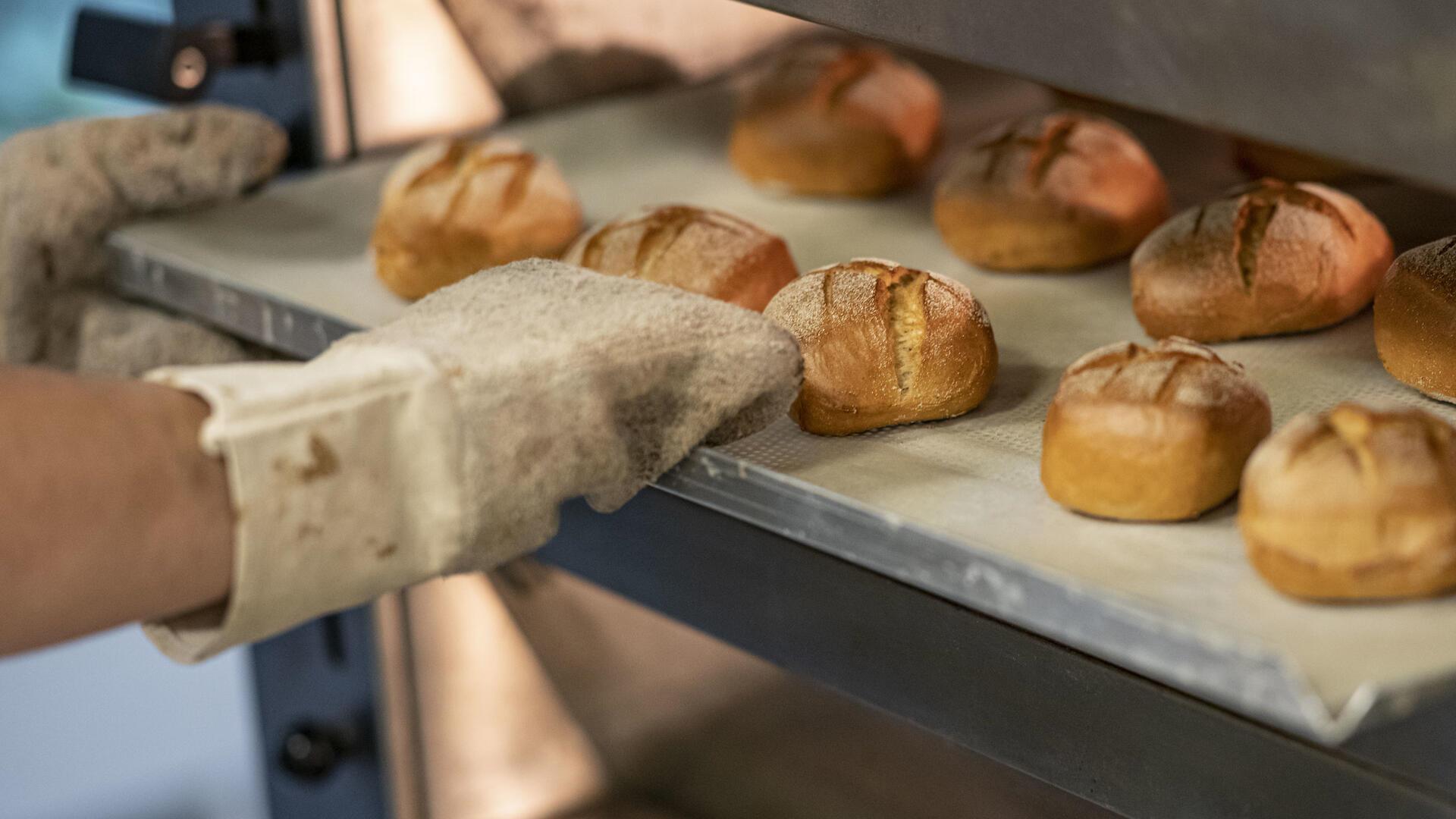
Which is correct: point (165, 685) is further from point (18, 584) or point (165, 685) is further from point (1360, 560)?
point (1360, 560)

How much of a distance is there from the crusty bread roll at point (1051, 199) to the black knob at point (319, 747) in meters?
0.99

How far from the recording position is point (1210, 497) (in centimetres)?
94

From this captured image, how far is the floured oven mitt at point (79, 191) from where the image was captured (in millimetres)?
1526

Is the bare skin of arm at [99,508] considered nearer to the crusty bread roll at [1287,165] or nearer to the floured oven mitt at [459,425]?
Answer: the floured oven mitt at [459,425]

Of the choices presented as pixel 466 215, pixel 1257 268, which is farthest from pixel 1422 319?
pixel 466 215

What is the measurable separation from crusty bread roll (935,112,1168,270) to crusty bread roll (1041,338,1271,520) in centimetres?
42

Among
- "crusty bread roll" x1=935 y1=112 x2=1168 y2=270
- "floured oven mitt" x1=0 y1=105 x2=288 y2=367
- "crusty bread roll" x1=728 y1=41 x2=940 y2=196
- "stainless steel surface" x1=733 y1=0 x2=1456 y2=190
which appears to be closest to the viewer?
"stainless steel surface" x1=733 y1=0 x2=1456 y2=190

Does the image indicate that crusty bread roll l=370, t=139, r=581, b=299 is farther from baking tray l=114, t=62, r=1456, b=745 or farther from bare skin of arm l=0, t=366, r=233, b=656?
bare skin of arm l=0, t=366, r=233, b=656

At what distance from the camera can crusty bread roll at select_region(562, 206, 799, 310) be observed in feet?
4.08

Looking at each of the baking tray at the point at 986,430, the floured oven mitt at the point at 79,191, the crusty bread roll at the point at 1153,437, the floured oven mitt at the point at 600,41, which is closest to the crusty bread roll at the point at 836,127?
the baking tray at the point at 986,430

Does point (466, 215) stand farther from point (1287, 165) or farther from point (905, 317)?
point (1287, 165)

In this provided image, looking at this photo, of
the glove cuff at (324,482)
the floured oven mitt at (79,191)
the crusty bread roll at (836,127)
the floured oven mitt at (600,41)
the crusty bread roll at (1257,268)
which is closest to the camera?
the glove cuff at (324,482)

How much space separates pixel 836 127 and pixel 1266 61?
891 mm

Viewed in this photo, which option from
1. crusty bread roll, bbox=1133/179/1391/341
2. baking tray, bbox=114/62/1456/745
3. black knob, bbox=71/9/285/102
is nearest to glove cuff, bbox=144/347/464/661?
baking tray, bbox=114/62/1456/745
